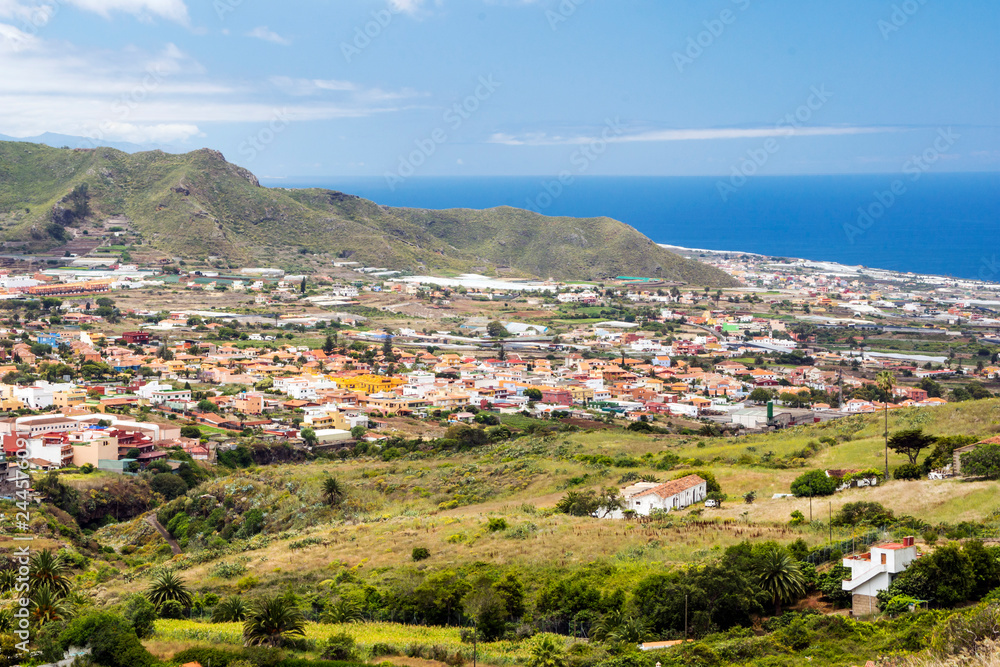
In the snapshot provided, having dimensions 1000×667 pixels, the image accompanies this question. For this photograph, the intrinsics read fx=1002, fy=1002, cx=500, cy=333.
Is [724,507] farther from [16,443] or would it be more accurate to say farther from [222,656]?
[16,443]

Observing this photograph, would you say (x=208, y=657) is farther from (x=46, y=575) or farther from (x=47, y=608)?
(x=46, y=575)

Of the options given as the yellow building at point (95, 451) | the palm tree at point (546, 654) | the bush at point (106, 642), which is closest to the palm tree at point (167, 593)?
the bush at point (106, 642)

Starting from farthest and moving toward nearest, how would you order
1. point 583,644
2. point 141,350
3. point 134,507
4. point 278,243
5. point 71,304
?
1. point 278,243
2. point 71,304
3. point 141,350
4. point 134,507
5. point 583,644

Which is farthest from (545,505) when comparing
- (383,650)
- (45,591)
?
(45,591)

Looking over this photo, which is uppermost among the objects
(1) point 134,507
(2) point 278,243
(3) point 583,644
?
(2) point 278,243

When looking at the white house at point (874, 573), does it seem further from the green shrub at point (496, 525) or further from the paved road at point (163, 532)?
the paved road at point (163, 532)

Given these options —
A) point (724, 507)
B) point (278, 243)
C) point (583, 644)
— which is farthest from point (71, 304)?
point (583, 644)

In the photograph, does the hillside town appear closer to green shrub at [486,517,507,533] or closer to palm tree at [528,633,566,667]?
green shrub at [486,517,507,533]
